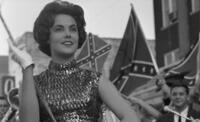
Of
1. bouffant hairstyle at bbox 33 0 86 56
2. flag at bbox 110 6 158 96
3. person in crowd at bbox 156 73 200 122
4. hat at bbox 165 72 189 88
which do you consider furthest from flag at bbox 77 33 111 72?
bouffant hairstyle at bbox 33 0 86 56

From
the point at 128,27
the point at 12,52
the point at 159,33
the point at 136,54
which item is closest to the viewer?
the point at 12,52

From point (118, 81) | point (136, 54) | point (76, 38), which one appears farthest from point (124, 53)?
point (76, 38)

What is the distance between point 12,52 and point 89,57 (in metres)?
13.1

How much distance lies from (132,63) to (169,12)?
13601 mm

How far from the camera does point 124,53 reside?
16703 millimetres

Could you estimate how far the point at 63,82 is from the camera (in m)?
3.54

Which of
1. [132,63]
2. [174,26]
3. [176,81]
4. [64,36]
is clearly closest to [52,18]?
[64,36]

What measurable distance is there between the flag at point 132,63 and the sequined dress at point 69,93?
11.0 metres

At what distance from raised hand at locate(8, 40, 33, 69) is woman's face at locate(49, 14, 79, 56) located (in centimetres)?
23

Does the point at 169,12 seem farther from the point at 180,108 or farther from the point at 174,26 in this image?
the point at 180,108

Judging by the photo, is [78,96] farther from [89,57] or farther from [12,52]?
[89,57]

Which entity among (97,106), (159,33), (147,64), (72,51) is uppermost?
(72,51)

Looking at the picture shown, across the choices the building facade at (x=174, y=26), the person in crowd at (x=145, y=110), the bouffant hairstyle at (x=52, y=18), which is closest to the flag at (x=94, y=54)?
the building facade at (x=174, y=26)

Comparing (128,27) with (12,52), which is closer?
(12,52)
